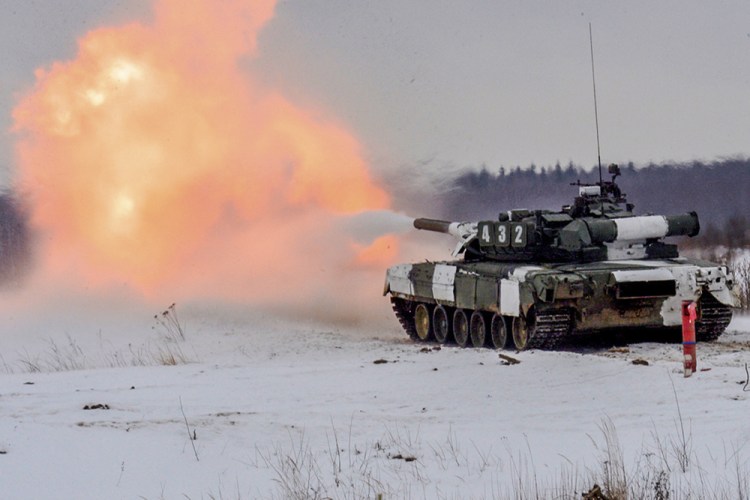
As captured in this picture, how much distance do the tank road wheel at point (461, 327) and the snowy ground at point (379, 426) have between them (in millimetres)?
3559

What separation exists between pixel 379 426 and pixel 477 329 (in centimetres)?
940

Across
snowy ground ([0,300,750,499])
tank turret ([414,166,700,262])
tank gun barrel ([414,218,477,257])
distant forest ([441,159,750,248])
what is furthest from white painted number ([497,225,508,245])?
distant forest ([441,159,750,248])

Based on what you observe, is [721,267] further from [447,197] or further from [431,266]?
[447,197]

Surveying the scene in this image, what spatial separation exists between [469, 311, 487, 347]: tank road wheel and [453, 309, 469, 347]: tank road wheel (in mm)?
174

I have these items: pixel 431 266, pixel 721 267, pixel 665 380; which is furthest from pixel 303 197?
pixel 665 380

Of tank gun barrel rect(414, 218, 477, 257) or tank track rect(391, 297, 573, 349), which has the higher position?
tank gun barrel rect(414, 218, 477, 257)

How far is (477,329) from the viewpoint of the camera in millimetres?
20812

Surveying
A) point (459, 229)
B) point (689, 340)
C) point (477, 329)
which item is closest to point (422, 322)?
point (459, 229)

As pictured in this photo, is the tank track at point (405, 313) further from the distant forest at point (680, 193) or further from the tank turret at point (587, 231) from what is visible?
the distant forest at point (680, 193)

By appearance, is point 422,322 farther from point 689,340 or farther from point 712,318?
point 689,340

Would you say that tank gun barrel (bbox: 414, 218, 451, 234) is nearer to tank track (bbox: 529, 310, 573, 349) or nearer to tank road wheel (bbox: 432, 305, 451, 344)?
tank road wheel (bbox: 432, 305, 451, 344)

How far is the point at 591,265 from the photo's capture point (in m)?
18.9

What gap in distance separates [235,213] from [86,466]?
19.6m

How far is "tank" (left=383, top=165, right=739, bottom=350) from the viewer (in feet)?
58.9
